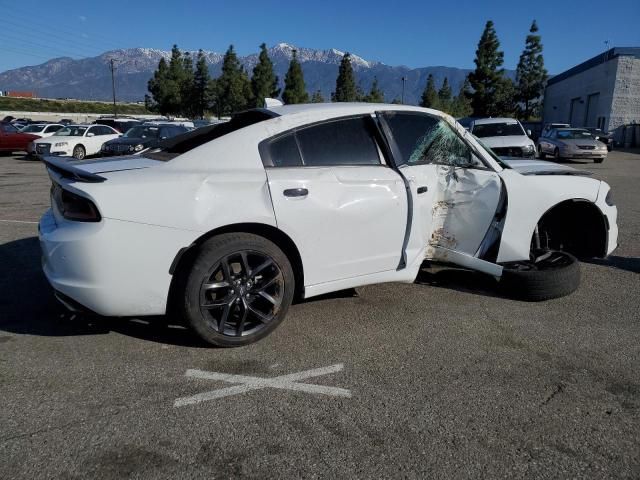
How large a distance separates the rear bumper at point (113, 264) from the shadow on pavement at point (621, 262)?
15.0 feet

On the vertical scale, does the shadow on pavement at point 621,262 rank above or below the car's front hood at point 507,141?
below

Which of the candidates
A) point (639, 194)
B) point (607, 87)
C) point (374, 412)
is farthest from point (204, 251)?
point (607, 87)

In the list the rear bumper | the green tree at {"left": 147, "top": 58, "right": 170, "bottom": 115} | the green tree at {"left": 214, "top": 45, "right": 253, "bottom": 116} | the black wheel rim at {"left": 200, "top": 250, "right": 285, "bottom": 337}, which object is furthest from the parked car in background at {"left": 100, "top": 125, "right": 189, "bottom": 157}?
the green tree at {"left": 147, "top": 58, "right": 170, "bottom": 115}

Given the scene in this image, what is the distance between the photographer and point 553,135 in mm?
22156

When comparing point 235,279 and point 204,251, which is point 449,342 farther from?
point 204,251

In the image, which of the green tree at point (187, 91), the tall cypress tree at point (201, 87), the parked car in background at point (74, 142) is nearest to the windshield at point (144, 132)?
the parked car in background at point (74, 142)

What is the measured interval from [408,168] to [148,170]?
193 centimetres

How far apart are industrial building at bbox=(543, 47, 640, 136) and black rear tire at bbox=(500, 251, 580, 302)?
139 ft

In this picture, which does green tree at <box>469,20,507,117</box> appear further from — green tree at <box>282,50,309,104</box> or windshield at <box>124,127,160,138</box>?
windshield at <box>124,127,160,138</box>

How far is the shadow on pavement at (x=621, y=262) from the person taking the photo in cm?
537

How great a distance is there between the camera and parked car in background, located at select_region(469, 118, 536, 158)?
13875 millimetres

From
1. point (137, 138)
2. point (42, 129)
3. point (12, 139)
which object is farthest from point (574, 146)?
point (42, 129)

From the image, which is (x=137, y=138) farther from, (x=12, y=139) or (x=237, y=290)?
(x=237, y=290)

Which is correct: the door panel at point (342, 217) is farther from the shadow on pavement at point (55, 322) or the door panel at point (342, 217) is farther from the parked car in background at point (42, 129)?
the parked car in background at point (42, 129)
